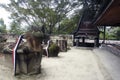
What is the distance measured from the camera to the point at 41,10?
65.4ft

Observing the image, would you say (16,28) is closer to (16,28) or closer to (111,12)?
(16,28)

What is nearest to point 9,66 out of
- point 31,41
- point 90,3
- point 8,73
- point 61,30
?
point 8,73

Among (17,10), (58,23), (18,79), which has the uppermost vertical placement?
(17,10)

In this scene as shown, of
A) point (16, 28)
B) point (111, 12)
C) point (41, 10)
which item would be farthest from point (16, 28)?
point (111, 12)

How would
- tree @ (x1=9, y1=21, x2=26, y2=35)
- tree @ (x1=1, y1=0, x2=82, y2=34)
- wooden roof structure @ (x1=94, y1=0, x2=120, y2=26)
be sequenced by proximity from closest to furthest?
wooden roof structure @ (x1=94, y1=0, x2=120, y2=26)
tree @ (x1=1, y1=0, x2=82, y2=34)
tree @ (x1=9, y1=21, x2=26, y2=35)

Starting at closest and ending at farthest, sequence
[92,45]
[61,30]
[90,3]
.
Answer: [92,45]
[90,3]
[61,30]

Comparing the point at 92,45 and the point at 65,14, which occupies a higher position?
the point at 65,14

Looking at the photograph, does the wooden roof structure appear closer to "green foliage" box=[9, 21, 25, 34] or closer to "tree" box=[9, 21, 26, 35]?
"tree" box=[9, 21, 26, 35]

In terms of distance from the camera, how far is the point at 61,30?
22469 millimetres

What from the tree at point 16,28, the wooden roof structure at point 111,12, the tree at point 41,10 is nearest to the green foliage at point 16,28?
the tree at point 16,28

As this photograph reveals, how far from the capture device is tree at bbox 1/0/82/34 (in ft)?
65.3

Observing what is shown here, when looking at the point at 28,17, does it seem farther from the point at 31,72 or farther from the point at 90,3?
the point at 31,72

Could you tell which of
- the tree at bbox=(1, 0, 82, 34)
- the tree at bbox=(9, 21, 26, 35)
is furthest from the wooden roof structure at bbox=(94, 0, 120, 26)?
the tree at bbox=(9, 21, 26, 35)

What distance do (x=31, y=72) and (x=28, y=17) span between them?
661 inches
